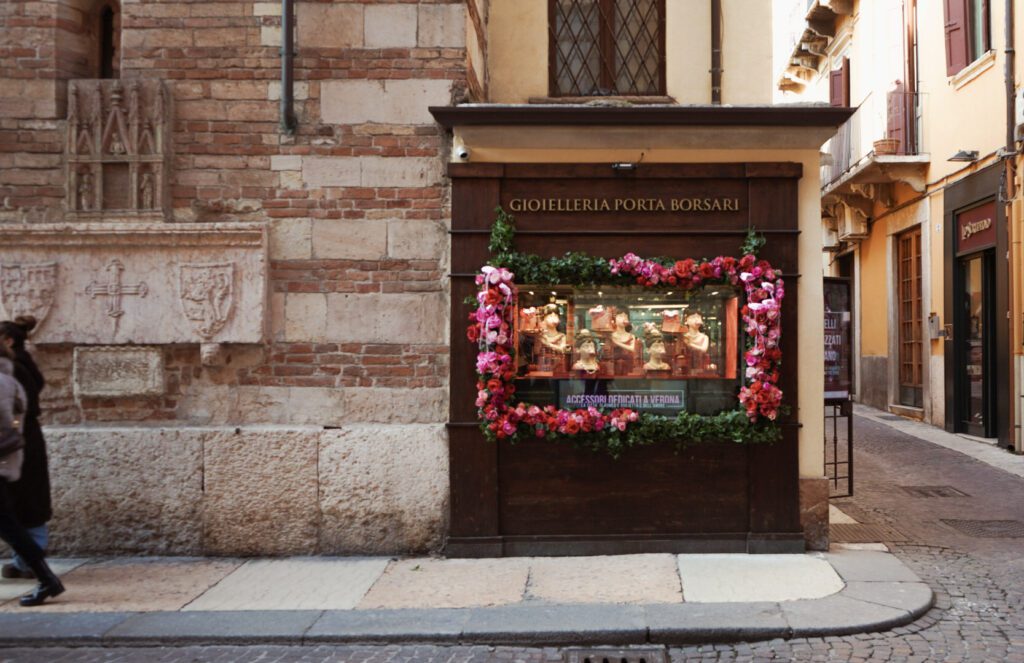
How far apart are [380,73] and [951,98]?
35.7ft

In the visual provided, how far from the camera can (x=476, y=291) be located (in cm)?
682

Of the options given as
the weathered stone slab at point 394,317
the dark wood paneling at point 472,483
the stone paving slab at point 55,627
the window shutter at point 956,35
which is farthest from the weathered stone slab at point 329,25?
the window shutter at point 956,35

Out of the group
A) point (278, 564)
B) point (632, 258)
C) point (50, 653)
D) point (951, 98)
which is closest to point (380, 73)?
point (632, 258)

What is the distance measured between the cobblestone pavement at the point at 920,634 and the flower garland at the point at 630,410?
1.64 meters

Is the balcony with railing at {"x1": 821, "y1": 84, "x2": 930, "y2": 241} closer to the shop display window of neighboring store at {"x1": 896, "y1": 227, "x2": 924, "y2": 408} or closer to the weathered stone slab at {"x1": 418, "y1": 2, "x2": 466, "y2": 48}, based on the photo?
the shop display window of neighboring store at {"x1": 896, "y1": 227, "x2": 924, "y2": 408}

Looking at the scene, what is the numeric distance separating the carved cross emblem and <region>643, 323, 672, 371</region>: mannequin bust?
3949 mm

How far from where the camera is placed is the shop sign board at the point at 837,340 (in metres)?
8.12

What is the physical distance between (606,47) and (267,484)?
487cm

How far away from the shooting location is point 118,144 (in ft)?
22.8

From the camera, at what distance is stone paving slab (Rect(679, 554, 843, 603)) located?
18.7 ft

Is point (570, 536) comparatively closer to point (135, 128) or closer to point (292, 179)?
point (292, 179)

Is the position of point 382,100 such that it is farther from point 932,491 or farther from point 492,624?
point 932,491

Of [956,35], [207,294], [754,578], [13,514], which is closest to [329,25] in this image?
[207,294]

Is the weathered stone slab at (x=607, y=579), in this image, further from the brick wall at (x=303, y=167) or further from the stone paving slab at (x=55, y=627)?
the stone paving slab at (x=55, y=627)
